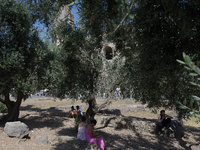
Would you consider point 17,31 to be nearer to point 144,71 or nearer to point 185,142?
point 144,71

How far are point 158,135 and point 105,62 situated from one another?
4789 millimetres

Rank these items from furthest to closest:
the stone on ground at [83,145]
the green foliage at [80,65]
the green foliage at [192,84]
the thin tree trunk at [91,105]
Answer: the thin tree trunk at [91,105] → the green foliage at [80,65] → the stone on ground at [83,145] → the green foliage at [192,84]

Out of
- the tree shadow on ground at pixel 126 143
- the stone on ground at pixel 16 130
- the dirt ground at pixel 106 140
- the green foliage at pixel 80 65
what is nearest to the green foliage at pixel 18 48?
the green foliage at pixel 80 65

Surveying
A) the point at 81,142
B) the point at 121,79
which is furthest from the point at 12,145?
the point at 121,79

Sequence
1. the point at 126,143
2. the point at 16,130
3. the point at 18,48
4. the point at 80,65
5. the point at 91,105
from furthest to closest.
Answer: the point at 91,105, the point at 80,65, the point at 126,143, the point at 18,48, the point at 16,130

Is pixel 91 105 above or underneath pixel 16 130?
above

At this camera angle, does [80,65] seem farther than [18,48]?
Yes

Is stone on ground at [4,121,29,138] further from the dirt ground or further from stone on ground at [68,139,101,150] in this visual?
stone on ground at [68,139,101,150]

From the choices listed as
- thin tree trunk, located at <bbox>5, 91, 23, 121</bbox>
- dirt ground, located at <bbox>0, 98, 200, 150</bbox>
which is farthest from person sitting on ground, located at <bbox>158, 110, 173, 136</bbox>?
A: thin tree trunk, located at <bbox>5, 91, 23, 121</bbox>

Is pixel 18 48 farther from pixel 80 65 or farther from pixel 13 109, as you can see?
pixel 13 109

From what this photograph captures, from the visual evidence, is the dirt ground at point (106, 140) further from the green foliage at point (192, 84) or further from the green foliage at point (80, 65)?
the green foliage at point (192, 84)

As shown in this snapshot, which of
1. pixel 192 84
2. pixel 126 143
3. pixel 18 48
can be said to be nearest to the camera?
pixel 192 84

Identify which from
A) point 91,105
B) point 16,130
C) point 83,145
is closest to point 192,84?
point 83,145

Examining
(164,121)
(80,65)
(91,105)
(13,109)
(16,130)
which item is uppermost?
(80,65)
